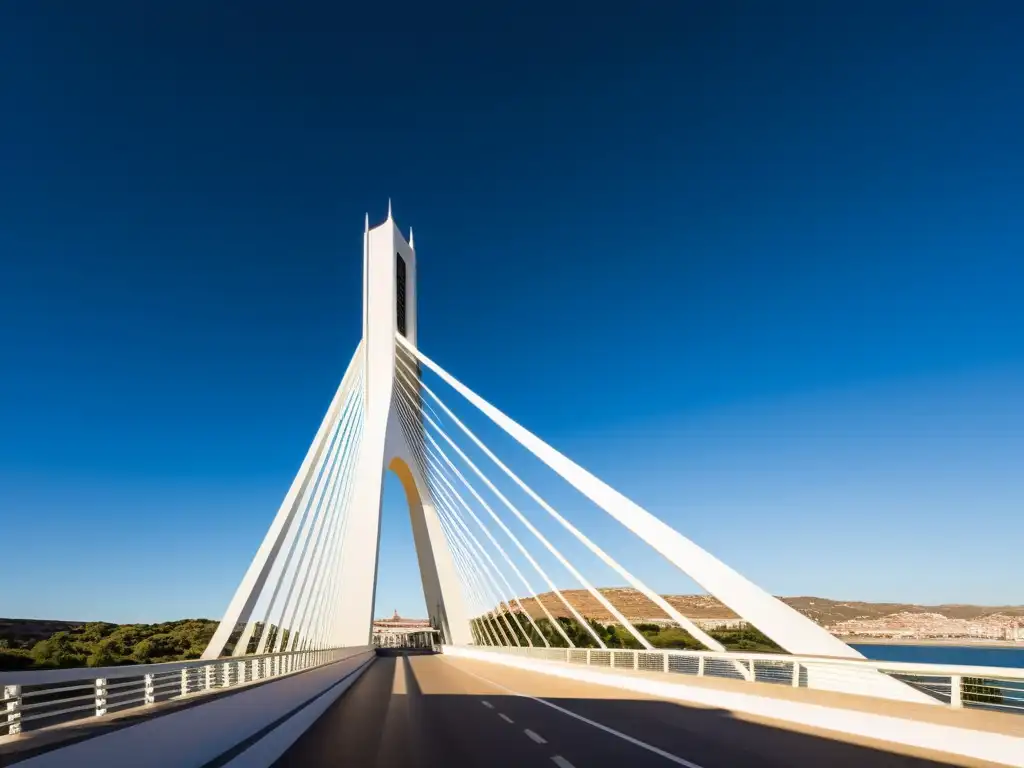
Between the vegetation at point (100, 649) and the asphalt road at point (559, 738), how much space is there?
13.4m

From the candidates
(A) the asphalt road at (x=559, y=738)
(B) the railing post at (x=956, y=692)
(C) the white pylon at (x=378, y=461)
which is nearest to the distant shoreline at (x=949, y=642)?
(C) the white pylon at (x=378, y=461)

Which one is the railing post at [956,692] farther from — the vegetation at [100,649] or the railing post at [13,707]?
the vegetation at [100,649]

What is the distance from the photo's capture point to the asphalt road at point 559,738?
8.77 m

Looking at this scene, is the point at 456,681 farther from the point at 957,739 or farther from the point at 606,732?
Result: the point at 957,739

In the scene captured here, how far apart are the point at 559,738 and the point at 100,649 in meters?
39.3

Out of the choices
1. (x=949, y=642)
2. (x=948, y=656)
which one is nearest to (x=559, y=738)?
(x=948, y=656)

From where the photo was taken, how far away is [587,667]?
2559 centimetres

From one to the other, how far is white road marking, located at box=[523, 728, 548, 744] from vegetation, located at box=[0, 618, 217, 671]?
16.6 meters

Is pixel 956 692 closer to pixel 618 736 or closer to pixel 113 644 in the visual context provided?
pixel 618 736

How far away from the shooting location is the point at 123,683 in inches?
467

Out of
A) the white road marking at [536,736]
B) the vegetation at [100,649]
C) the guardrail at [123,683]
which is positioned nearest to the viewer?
the guardrail at [123,683]

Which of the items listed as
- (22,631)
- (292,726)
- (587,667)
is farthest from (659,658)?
(22,631)

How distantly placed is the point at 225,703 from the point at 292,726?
260 centimetres

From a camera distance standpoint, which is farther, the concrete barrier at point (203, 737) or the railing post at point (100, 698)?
the railing post at point (100, 698)
